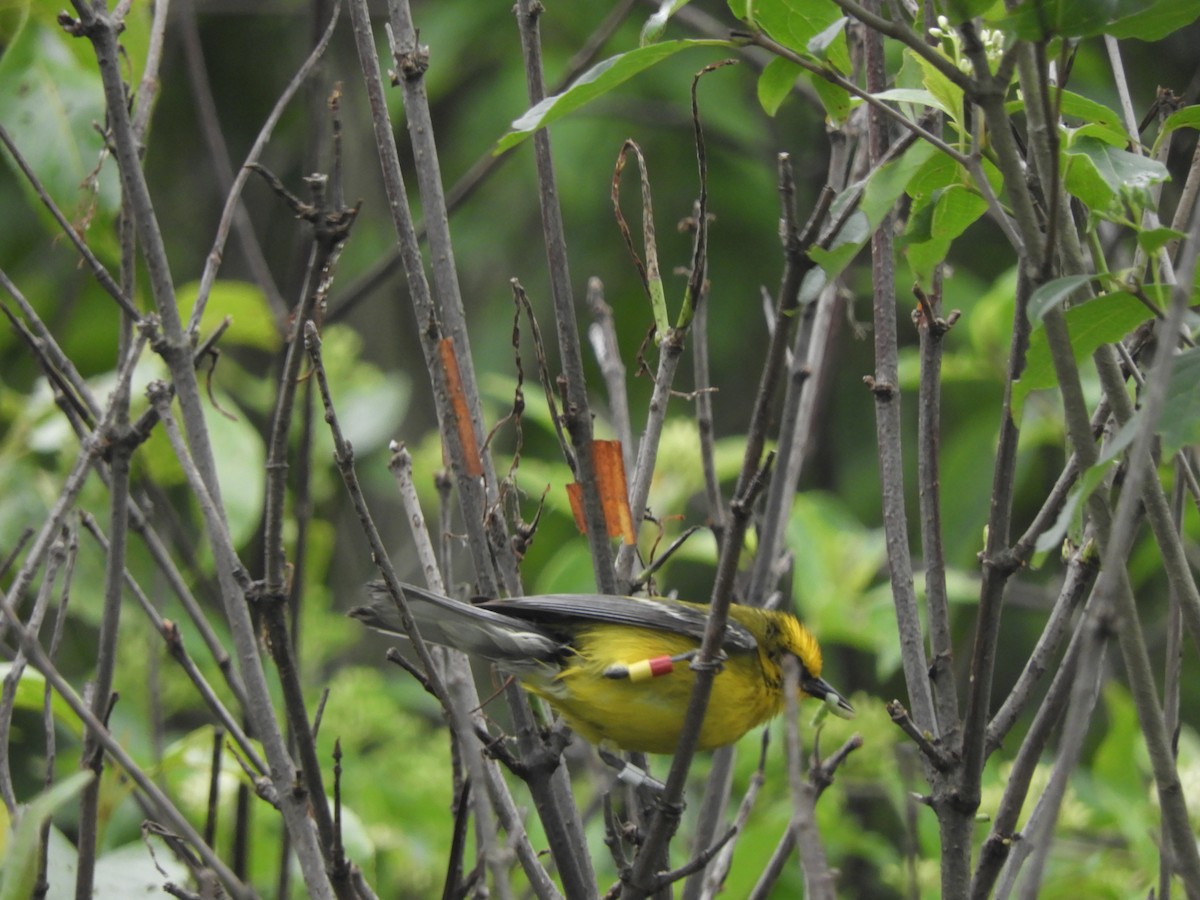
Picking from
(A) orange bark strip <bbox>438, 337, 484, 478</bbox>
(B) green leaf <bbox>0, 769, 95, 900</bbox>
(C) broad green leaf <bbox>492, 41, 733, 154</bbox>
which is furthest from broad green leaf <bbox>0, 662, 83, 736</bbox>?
(C) broad green leaf <bbox>492, 41, 733, 154</bbox>

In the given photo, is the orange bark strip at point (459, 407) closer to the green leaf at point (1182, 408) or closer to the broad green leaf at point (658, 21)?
the broad green leaf at point (658, 21)

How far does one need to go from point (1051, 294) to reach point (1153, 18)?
40 centimetres

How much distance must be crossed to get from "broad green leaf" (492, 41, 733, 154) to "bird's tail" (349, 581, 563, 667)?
89 centimetres

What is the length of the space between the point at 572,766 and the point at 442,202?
4.85 meters

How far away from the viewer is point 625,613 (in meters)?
2.98

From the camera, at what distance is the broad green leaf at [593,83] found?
66.0 inches

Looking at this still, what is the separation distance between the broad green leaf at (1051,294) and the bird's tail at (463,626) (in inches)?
46.3

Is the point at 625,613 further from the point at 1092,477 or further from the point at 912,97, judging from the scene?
the point at 1092,477

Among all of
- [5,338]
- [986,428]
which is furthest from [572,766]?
[5,338]

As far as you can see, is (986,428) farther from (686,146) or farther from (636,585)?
(636,585)

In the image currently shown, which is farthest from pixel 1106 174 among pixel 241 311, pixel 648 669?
pixel 241 311

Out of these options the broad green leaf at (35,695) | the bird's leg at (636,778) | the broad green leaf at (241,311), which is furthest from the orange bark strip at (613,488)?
the broad green leaf at (241,311)

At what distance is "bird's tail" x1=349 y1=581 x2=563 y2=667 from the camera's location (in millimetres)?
2404

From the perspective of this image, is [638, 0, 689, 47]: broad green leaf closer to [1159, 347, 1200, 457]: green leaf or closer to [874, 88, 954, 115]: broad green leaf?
[874, 88, 954, 115]: broad green leaf
